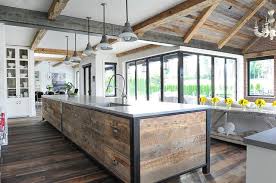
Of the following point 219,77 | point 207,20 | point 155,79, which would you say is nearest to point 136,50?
point 155,79

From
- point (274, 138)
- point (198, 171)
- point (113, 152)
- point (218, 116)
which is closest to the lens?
point (274, 138)

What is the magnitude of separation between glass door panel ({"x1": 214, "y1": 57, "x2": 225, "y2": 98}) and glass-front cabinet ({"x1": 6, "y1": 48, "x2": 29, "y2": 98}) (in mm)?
7254

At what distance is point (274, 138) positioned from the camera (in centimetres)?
105

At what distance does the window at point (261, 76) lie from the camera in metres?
7.90

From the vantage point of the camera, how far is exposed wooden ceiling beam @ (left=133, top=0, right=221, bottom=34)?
4037 mm

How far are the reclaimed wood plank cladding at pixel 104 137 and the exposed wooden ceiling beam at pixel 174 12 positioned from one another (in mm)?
2790

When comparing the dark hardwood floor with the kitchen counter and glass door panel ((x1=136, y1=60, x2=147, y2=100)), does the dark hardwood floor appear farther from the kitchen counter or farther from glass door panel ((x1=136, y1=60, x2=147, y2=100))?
glass door panel ((x1=136, y1=60, x2=147, y2=100))

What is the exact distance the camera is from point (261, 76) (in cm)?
830

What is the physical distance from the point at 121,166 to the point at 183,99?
5.11 m

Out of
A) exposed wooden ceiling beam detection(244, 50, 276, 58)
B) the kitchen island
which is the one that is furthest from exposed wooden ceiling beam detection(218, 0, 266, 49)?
the kitchen island

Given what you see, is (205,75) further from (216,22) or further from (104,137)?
(104,137)

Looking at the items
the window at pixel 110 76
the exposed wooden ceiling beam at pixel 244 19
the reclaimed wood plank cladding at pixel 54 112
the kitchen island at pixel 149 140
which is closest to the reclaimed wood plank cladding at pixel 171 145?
the kitchen island at pixel 149 140

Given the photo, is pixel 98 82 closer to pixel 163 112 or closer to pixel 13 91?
pixel 13 91

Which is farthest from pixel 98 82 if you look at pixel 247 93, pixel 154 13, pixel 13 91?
pixel 247 93
